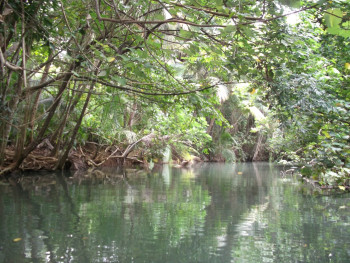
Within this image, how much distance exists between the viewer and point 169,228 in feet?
10.0

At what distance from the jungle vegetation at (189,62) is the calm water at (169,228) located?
1.10 m

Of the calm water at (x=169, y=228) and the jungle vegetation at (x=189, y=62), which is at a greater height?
the jungle vegetation at (x=189, y=62)

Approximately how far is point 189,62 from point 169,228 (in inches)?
167

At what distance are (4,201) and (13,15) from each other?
2218 mm

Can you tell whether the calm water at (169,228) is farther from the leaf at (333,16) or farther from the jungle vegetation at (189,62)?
the leaf at (333,16)

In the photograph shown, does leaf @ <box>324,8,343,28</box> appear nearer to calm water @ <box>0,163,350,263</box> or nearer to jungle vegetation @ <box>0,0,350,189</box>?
jungle vegetation @ <box>0,0,350,189</box>

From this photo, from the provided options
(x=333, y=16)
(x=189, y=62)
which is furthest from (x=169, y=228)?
(x=189, y=62)

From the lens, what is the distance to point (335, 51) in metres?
6.02

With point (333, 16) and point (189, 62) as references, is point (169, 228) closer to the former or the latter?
point (333, 16)

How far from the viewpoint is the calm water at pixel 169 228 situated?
236cm

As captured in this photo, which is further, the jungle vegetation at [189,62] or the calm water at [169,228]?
the jungle vegetation at [189,62]

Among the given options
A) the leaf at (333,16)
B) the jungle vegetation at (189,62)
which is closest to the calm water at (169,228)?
the jungle vegetation at (189,62)

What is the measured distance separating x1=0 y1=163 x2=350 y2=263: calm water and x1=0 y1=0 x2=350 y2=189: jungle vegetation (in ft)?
3.61

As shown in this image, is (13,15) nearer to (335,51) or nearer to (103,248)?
(103,248)
